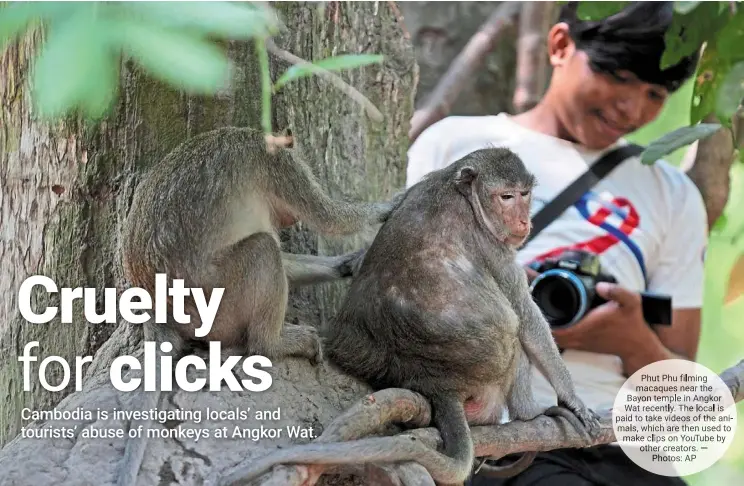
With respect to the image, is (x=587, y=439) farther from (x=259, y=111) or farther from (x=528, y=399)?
(x=259, y=111)

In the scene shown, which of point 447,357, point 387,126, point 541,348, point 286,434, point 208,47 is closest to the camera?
point 208,47

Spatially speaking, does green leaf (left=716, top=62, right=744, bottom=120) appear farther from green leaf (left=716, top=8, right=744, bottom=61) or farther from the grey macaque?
the grey macaque

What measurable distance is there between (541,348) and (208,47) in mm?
2389

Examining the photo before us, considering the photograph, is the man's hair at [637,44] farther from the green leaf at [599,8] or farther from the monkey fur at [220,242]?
the monkey fur at [220,242]

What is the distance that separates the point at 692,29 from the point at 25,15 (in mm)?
2903

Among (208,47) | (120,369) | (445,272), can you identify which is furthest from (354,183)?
(208,47)

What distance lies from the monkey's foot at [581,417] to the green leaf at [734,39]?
1337 mm

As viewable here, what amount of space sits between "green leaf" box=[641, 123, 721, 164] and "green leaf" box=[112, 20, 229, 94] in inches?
96.6

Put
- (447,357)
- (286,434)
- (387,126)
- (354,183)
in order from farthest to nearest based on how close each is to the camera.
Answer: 1. (387,126)
2. (354,183)
3. (447,357)
4. (286,434)

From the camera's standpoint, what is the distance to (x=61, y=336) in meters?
3.23

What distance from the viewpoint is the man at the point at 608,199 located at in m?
3.64

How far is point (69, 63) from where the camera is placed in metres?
0.98

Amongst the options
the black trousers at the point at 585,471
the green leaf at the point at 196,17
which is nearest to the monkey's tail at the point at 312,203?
the black trousers at the point at 585,471

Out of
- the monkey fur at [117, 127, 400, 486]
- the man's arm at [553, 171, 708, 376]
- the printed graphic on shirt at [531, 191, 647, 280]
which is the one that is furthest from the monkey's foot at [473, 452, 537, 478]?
the monkey fur at [117, 127, 400, 486]
